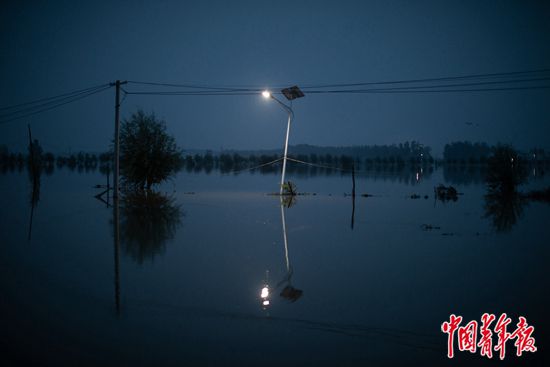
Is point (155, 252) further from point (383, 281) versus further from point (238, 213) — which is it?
point (238, 213)

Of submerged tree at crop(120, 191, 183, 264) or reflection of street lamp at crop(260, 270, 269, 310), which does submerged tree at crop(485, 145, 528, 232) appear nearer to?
submerged tree at crop(120, 191, 183, 264)

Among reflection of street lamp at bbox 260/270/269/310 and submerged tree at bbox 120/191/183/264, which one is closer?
reflection of street lamp at bbox 260/270/269/310

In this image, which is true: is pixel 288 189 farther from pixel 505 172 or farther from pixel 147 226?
pixel 505 172

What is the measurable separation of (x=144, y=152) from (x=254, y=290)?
1373 inches

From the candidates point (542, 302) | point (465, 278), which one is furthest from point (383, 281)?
point (542, 302)

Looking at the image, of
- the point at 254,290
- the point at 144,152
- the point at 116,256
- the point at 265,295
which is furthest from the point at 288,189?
the point at 265,295

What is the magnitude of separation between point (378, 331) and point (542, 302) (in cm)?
452

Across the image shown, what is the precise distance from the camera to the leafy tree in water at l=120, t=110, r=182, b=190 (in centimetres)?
4322

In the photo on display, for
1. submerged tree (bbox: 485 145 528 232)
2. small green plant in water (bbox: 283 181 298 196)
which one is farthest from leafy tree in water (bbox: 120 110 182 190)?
submerged tree (bbox: 485 145 528 232)

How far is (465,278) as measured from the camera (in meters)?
12.5

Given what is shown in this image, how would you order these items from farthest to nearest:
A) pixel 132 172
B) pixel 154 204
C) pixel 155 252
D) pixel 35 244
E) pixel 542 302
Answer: pixel 132 172 → pixel 154 204 → pixel 35 244 → pixel 155 252 → pixel 542 302

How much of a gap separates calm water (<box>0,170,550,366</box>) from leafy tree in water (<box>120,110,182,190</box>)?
21.1 meters

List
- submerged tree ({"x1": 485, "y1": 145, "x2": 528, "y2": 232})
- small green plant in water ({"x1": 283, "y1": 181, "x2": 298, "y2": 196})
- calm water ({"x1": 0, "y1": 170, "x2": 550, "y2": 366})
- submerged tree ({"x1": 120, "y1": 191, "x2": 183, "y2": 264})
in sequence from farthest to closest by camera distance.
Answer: submerged tree ({"x1": 485, "y1": 145, "x2": 528, "y2": 232}) < small green plant in water ({"x1": 283, "y1": 181, "x2": 298, "y2": 196}) < submerged tree ({"x1": 120, "y1": 191, "x2": 183, "y2": 264}) < calm water ({"x1": 0, "y1": 170, "x2": 550, "y2": 366})

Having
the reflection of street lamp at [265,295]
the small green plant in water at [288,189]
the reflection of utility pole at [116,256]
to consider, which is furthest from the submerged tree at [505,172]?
the reflection of street lamp at [265,295]
